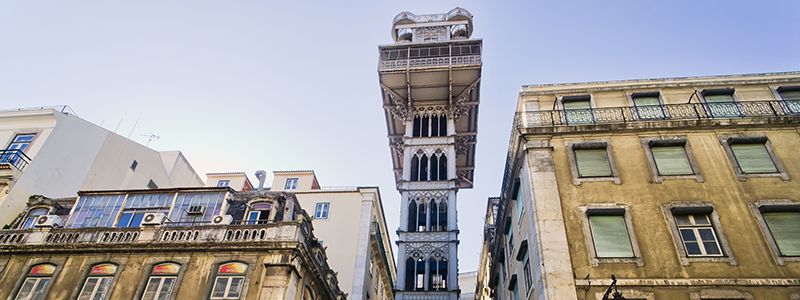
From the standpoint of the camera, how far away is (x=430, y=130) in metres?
55.7

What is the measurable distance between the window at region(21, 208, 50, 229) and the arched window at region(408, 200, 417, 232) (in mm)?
29187

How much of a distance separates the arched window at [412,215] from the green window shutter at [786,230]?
105 feet

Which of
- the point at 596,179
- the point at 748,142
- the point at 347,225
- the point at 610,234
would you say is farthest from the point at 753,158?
the point at 347,225

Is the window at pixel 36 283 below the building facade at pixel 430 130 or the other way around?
below

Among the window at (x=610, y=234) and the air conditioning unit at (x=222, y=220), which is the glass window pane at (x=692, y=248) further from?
the air conditioning unit at (x=222, y=220)

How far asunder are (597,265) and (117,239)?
20.9 metres

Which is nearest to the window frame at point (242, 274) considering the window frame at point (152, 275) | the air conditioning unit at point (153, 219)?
the window frame at point (152, 275)

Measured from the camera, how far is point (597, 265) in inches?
660

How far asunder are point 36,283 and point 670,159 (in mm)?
28086

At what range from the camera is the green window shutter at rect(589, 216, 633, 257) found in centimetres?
1711

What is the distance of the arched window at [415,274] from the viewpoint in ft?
141

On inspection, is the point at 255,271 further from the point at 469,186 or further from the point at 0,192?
the point at 469,186

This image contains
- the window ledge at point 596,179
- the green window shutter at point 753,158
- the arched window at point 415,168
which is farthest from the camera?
the arched window at point 415,168

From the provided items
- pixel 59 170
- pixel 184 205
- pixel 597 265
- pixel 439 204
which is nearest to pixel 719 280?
pixel 597 265
